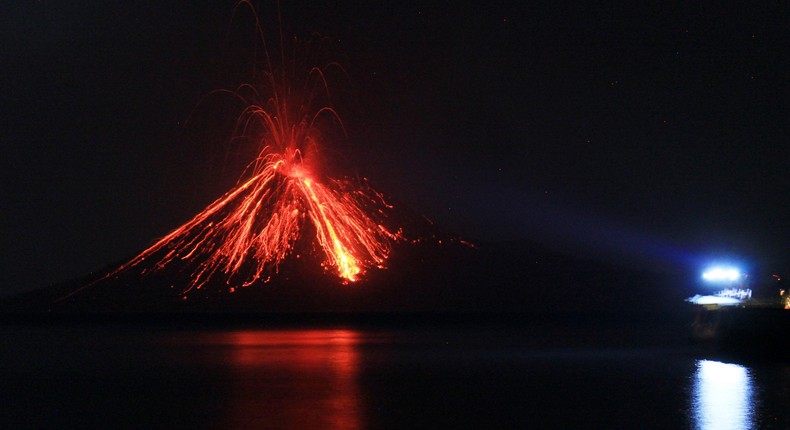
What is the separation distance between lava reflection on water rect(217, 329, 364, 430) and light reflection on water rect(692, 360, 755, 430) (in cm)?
560

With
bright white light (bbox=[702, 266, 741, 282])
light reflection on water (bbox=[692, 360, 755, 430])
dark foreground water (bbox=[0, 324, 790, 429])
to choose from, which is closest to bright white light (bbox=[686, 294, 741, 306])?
bright white light (bbox=[702, 266, 741, 282])

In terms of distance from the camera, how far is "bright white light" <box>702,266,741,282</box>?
1548 inches

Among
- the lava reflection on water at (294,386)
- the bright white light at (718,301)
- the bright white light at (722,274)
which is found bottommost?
the lava reflection on water at (294,386)

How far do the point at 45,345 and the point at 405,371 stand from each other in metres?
20.5

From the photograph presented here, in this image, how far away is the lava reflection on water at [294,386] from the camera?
16.4 meters

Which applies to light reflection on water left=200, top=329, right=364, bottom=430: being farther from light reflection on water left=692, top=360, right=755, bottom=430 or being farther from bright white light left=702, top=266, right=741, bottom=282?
bright white light left=702, top=266, right=741, bottom=282

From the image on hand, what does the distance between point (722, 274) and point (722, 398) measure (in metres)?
21.8

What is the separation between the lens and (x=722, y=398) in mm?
18938

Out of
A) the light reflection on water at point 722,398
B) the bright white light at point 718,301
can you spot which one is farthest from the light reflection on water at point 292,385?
the bright white light at point 718,301

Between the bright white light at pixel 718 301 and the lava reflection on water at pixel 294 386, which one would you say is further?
the bright white light at pixel 718 301

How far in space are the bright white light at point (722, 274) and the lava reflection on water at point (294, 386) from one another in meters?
14.3

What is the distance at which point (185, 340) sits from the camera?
42.2m

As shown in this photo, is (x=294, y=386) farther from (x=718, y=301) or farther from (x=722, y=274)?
(x=722, y=274)

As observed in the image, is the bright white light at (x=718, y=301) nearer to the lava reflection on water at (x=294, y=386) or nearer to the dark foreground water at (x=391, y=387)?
the dark foreground water at (x=391, y=387)
